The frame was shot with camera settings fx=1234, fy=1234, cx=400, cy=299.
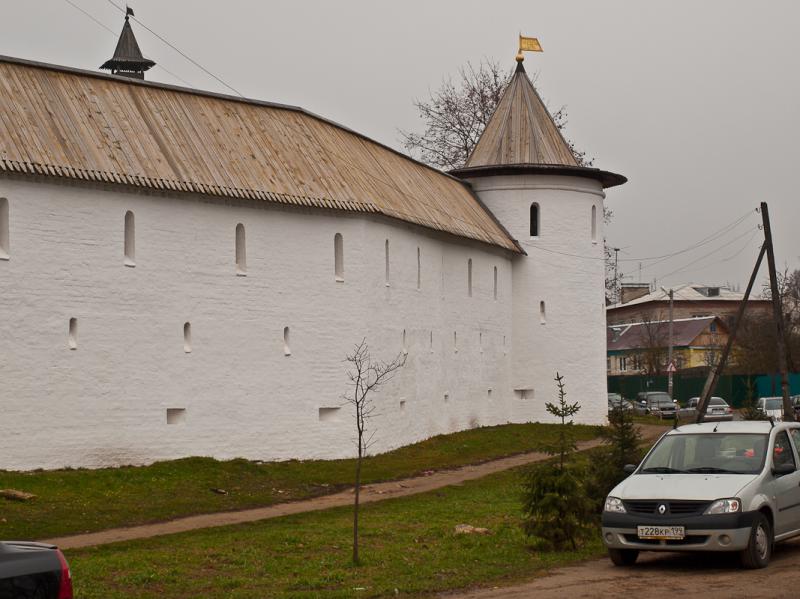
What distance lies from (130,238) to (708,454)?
1291cm

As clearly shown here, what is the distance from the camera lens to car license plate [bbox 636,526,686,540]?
39.8ft

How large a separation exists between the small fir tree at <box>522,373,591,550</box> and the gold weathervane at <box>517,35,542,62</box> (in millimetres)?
28665

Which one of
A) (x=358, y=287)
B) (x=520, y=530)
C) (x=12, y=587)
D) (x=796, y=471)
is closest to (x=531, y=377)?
(x=358, y=287)

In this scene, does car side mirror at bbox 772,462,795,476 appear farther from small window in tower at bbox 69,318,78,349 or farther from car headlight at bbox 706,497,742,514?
small window in tower at bbox 69,318,78,349

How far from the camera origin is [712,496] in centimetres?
1225

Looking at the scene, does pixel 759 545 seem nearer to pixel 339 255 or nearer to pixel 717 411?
pixel 339 255

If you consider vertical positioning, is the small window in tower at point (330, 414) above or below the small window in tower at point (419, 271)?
below

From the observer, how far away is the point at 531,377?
124 ft

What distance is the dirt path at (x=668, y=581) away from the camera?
36.2ft

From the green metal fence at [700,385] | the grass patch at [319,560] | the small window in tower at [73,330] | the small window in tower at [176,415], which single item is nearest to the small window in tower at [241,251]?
the small window in tower at [176,415]

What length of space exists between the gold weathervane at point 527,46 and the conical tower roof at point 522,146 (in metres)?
1.28

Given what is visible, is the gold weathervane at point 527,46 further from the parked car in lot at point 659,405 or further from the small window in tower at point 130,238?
the small window in tower at point 130,238

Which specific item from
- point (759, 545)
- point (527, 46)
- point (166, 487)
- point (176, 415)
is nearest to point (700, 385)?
point (527, 46)

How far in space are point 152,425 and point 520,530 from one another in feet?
29.5
